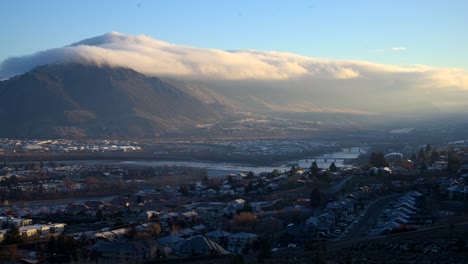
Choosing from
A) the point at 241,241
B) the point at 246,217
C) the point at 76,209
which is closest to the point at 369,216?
the point at 246,217

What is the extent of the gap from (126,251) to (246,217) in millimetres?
4490

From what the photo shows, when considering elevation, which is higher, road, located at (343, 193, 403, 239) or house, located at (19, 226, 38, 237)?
road, located at (343, 193, 403, 239)

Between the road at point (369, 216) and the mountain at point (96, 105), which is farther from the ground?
the mountain at point (96, 105)

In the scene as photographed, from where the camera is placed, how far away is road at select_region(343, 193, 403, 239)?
41.6ft

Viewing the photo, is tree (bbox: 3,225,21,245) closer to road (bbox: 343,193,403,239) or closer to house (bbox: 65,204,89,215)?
house (bbox: 65,204,89,215)

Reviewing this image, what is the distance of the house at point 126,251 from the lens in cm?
1075

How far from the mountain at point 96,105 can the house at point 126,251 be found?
155 ft

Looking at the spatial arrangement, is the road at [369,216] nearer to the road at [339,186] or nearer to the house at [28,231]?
the road at [339,186]

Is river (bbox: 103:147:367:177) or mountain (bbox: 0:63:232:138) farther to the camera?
mountain (bbox: 0:63:232:138)

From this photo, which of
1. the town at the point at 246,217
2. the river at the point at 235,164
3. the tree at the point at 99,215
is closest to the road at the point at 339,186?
the town at the point at 246,217

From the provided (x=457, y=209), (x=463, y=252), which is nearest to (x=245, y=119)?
(x=457, y=209)

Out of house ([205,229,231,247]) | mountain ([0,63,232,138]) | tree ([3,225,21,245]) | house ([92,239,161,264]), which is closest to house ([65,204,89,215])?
tree ([3,225,21,245])

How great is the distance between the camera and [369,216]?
47.8 feet

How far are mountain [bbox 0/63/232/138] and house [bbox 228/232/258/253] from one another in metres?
46.2
